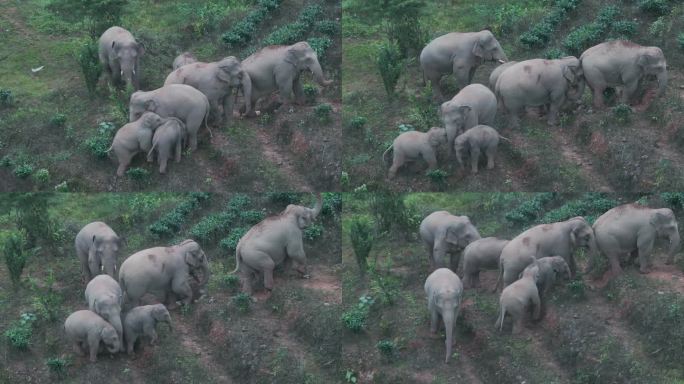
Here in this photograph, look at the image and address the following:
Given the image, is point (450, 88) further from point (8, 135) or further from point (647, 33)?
point (8, 135)

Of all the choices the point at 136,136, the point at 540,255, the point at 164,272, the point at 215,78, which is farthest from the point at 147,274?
the point at 540,255

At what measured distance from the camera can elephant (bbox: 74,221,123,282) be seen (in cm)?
3319

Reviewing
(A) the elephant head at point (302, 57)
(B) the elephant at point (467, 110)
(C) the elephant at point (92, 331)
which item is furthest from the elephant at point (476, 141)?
(C) the elephant at point (92, 331)

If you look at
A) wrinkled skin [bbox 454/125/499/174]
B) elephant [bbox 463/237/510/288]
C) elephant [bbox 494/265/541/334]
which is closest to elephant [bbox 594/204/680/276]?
elephant [bbox 494/265/541/334]

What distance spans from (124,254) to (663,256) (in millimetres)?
9716

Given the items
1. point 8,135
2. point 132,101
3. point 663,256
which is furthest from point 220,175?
point 663,256

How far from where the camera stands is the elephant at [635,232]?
105 feet

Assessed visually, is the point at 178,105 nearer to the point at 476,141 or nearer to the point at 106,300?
the point at 106,300

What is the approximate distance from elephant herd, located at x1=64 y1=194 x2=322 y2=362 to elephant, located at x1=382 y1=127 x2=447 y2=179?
181 cm

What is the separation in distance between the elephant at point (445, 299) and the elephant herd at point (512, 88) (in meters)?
3.30

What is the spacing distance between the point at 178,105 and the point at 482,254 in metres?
6.49

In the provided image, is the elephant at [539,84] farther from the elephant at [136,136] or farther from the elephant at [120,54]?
→ the elephant at [120,54]

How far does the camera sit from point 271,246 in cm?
3322

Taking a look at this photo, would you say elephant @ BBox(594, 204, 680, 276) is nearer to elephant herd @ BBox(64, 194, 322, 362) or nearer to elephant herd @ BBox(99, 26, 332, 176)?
elephant herd @ BBox(64, 194, 322, 362)
